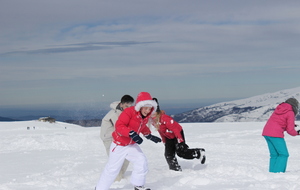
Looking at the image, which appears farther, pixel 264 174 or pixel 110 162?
pixel 264 174

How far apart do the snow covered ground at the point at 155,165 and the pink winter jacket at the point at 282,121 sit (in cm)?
80

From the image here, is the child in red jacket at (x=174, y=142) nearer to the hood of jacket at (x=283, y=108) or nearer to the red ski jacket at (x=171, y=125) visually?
the red ski jacket at (x=171, y=125)

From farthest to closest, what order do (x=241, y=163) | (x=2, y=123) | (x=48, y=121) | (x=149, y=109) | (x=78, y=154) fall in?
(x=48, y=121), (x=2, y=123), (x=78, y=154), (x=241, y=163), (x=149, y=109)

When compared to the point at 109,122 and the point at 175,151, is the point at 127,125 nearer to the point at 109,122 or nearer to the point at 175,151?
the point at 109,122

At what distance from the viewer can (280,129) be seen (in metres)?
8.20

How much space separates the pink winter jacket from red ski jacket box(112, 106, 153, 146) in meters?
A: 3.06

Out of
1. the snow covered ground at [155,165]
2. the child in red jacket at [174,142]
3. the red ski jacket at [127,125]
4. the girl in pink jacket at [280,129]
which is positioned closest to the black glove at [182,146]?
the child in red jacket at [174,142]

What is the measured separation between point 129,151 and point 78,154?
730cm

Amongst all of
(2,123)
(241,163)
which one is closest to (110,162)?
(241,163)

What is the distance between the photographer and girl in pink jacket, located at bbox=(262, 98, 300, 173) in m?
8.09

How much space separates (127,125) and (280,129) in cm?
347

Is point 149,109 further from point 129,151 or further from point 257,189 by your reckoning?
point 257,189

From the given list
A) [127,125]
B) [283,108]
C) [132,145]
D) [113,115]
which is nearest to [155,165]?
[113,115]

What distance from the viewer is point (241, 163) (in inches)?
428
